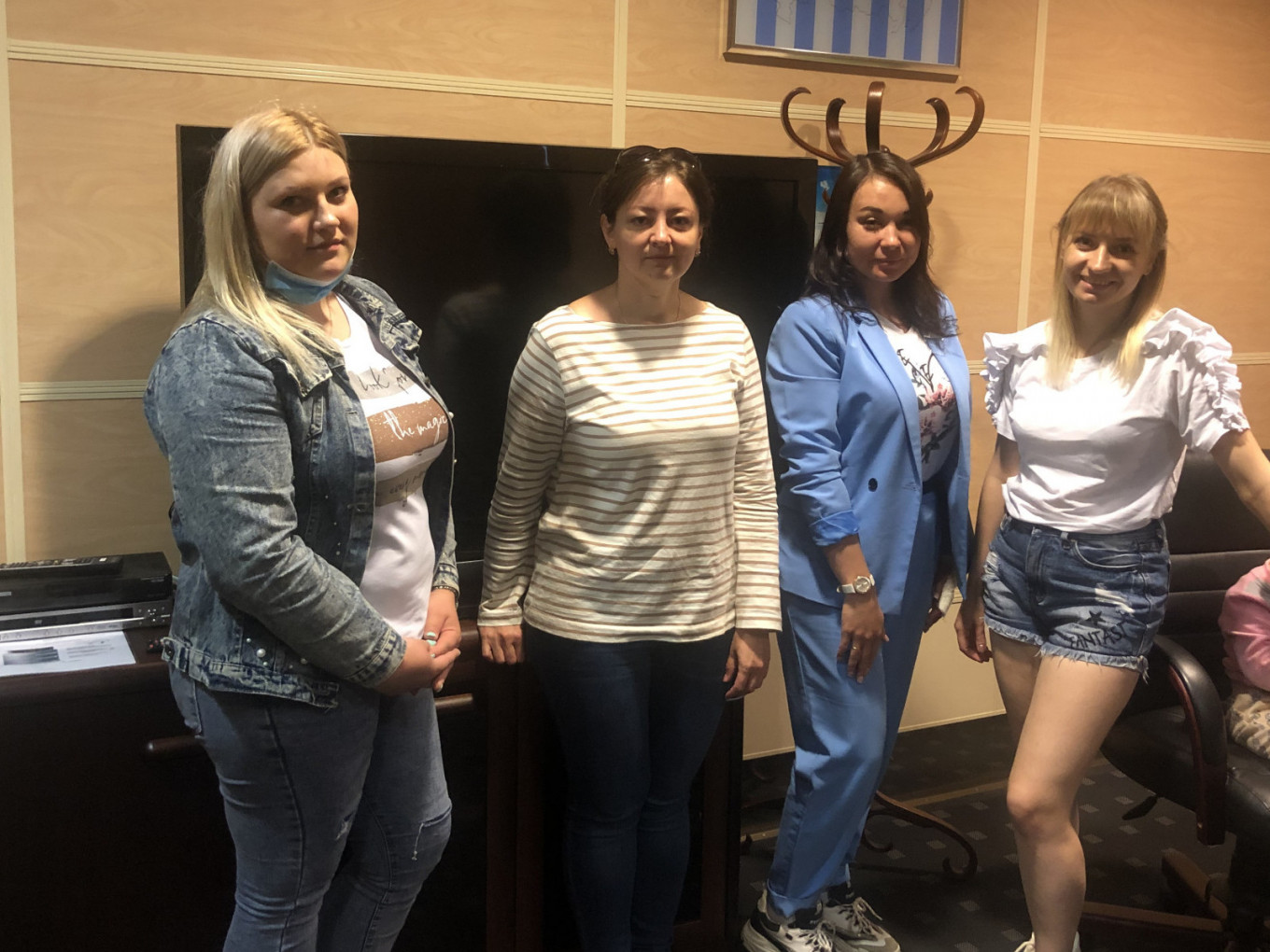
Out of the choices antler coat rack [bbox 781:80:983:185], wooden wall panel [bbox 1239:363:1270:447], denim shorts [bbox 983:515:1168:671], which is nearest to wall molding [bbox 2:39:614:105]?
antler coat rack [bbox 781:80:983:185]

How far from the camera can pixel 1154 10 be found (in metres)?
3.00

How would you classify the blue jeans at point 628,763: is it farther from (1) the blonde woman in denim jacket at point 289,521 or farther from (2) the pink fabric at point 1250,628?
(2) the pink fabric at point 1250,628

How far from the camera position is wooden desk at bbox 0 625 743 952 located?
5.28 ft

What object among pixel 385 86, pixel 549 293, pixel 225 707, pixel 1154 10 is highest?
pixel 1154 10

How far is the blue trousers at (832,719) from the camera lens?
1.99 m

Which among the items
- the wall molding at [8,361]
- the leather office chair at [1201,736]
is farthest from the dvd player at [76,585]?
the leather office chair at [1201,736]

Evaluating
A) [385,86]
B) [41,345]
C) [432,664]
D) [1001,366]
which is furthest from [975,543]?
[41,345]

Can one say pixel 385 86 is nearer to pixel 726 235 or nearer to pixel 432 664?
pixel 726 235

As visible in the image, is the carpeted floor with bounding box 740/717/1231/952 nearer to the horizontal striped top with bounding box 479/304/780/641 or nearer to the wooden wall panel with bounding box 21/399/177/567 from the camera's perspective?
the horizontal striped top with bounding box 479/304/780/641

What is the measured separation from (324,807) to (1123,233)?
1.51 m

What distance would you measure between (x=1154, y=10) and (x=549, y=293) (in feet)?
6.79

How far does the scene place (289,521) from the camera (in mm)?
1284

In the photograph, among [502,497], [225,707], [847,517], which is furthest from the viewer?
[847,517]

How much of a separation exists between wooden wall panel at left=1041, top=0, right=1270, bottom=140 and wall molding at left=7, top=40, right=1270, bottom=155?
42mm
